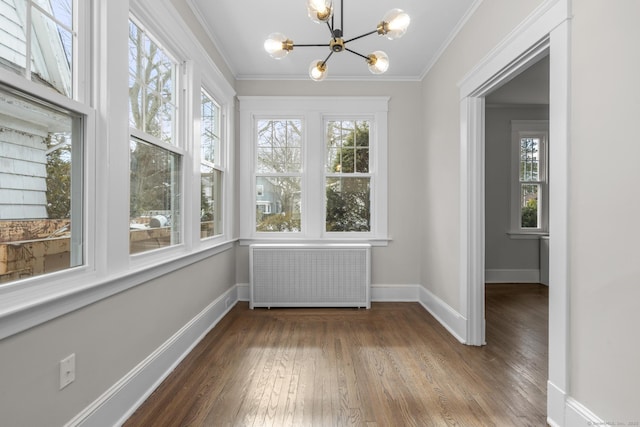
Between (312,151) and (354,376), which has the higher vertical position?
(312,151)

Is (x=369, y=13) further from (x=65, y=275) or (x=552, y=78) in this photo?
(x=65, y=275)

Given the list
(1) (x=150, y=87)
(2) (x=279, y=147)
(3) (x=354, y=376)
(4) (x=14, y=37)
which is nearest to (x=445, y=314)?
(3) (x=354, y=376)

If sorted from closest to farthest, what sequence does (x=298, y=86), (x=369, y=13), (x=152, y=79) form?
(x=152, y=79), (x=369, y=13), (x=298, y=86)

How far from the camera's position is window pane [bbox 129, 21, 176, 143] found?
1.99 metres

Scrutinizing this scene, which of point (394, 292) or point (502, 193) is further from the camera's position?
point (502, 193)

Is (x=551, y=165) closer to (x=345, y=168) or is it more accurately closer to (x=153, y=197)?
(x=153, y=197)

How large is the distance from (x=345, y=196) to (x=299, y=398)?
2.58m

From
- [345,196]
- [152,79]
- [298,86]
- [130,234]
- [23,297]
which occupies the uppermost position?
[298,86]

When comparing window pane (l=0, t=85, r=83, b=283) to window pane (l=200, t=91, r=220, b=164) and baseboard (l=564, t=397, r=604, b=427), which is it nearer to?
window pane (l=200, t=91, r=220, b=164)

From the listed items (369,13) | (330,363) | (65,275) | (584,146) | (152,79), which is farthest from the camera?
(369,13)

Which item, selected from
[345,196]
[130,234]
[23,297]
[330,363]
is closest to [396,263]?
[345,196]

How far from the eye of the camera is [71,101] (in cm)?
147

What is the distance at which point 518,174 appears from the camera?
5.16 metres

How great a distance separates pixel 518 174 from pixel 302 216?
358 centimetres
